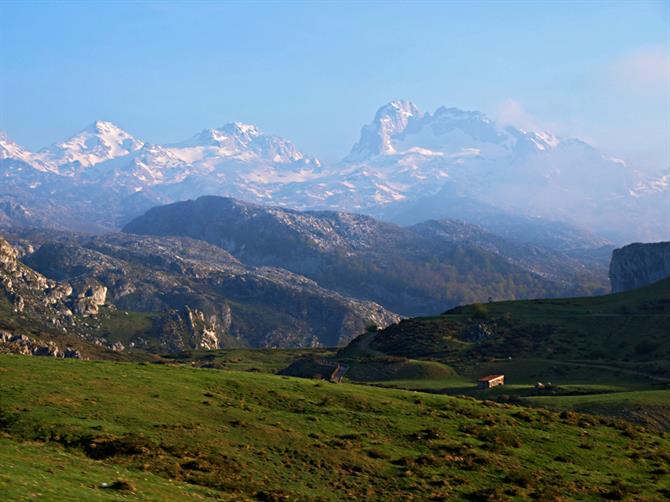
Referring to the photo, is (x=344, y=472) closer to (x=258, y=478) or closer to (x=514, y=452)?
(x=258, y=478)

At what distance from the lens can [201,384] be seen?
68.2 metres

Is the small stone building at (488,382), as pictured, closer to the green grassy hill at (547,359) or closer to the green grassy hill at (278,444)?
the green grassy hill at (547,359)

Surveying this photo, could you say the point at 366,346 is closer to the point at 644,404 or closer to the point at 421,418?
the point at 644,404

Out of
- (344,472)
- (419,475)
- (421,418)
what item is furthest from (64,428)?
(421,418)

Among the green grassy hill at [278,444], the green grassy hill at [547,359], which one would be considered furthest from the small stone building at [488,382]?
the green grassy hill at [278,444]

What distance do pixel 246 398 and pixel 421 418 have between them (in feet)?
48.1

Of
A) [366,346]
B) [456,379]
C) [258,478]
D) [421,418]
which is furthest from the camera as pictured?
[366,346]

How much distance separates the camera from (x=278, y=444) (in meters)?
54.3

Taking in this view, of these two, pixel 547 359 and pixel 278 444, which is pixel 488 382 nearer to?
pixel 547 359

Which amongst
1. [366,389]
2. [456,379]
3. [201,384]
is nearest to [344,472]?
[201,384]

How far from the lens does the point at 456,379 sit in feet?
460

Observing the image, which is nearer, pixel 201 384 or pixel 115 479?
pixel 115 479

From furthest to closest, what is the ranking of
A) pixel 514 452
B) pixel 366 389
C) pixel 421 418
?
pixel 366 389 < pixel 421 418 < pixel 514 452

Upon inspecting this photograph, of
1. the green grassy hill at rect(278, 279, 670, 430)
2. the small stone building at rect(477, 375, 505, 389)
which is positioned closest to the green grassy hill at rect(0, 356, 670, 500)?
the green grassy hill at rect(278, 279, 670, 430)
